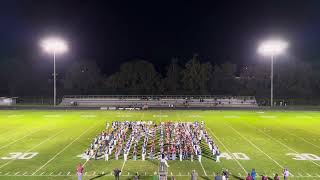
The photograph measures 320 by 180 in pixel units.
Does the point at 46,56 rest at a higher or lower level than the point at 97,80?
higher

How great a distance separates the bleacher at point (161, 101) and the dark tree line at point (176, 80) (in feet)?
16.7

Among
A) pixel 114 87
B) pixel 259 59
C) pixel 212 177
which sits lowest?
pixel 212 177

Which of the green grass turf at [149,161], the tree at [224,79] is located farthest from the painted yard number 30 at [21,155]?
the tree at [224,79]

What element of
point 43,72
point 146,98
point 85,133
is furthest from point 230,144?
point 43,72

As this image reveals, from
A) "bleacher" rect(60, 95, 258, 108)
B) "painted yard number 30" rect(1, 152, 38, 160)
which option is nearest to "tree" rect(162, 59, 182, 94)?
"bleacher" rect(60, 95, 258, 108)

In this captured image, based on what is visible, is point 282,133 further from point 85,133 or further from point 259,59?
point 259,59

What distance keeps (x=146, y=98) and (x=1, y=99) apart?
2748cm

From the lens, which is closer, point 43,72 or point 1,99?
point 1,99

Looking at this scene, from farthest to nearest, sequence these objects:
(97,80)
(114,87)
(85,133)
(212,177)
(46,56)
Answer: (46,56), (97,80), (114,87), (85,133), (212,177)

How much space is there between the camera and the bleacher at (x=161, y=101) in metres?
64.3

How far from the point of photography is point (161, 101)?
66.7 meters

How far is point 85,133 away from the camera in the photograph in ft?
98.7

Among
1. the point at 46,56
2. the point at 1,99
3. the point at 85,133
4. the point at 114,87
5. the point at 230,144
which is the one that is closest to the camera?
the point at 230,144

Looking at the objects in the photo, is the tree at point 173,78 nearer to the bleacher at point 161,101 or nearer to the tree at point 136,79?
the tree at point 136,79
